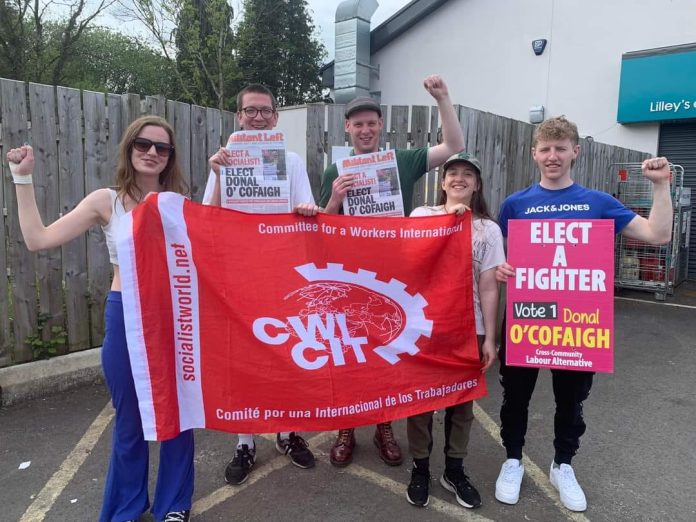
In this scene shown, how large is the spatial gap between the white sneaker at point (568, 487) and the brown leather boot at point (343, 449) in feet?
4.23

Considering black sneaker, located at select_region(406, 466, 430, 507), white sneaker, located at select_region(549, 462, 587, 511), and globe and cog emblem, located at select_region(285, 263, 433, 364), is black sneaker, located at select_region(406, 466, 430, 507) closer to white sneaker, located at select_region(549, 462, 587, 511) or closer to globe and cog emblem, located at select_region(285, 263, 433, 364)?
globe and cog emblem, located at select_region(285, 263, 433, 364)

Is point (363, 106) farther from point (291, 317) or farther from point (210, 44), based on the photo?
point (210, 44)

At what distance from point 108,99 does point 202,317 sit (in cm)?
311

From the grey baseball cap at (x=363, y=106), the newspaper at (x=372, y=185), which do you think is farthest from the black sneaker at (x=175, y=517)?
the grey baseball cap at (x=363, y=106)

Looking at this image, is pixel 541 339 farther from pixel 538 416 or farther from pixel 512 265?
pixel 538 416

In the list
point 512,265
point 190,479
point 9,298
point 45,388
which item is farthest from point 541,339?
point 9,298

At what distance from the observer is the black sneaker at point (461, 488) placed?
2884mm

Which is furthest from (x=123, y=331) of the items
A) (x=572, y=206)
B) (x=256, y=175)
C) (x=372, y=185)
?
(x=572, y=206)

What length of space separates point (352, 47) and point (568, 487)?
43.3ft

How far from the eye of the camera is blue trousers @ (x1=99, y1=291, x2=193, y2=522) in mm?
2473

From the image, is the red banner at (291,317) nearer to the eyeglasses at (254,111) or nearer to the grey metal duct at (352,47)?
the eyeglasses at (254,111)

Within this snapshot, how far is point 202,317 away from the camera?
2.62 meters

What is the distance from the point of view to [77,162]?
4574 millimetres

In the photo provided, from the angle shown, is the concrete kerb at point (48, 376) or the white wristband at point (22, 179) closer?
the white wristband at point (22, 179)
